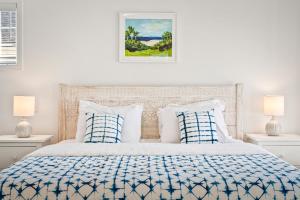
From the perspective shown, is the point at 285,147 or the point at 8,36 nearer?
the point at 285,147

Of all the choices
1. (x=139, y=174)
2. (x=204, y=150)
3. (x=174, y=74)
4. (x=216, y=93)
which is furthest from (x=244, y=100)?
(x=139, y=174)

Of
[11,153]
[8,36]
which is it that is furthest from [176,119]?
[8,36]

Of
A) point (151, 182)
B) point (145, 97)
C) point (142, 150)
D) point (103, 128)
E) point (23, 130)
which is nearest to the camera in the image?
point (151, 182)

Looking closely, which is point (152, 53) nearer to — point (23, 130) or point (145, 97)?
point (145, 97)

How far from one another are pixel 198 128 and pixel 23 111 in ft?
6.14

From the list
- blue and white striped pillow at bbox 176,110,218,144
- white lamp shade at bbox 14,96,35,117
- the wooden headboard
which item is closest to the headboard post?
the wooden headboard

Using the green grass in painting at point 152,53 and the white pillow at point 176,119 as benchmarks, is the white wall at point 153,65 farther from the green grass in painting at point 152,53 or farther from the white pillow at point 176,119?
the white pillow at point 176,119

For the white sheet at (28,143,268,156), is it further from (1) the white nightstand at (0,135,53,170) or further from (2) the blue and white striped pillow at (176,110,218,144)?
(1) the white nightstand at (0,135,53,170)

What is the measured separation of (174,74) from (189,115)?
0.75 metres

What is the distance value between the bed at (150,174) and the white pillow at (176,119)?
46 cm

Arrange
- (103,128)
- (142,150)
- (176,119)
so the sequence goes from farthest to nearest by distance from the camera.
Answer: (176,119), (103,128), (142,150)

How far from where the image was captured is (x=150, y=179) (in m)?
1.95

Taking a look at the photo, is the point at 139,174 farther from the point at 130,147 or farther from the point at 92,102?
the point at 92,102

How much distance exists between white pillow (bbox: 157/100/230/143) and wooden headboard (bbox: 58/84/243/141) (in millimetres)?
121
